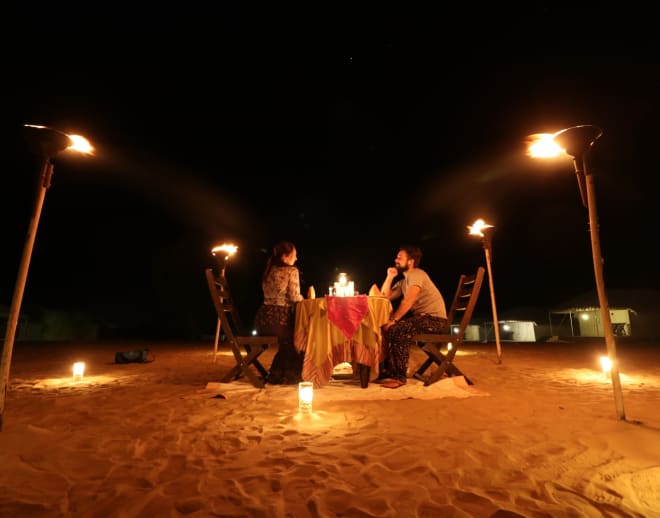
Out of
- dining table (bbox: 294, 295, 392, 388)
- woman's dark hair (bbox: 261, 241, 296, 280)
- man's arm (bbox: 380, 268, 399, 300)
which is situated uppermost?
woman's dark hair (bbox: 261, 241, 296, 280)

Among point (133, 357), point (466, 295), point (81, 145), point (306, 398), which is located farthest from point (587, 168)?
point (133, 357)

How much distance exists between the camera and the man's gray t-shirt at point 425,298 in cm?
443

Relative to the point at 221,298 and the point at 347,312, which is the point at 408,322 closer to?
the point at 347,312

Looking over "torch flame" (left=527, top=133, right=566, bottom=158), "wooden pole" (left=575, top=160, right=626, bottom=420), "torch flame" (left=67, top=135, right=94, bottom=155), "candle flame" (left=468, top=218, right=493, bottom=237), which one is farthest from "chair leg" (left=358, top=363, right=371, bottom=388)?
"candle flame" (left=468, top=218, right=493, bottom=237)

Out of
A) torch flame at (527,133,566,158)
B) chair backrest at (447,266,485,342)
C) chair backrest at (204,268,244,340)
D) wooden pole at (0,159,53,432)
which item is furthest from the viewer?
chair backrest at (447,266,485,342)

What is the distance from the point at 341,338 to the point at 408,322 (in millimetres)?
876

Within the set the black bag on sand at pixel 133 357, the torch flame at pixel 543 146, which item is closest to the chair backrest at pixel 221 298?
the torch flame at pixel 543 146

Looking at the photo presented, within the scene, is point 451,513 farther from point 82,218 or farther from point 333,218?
point 82,218

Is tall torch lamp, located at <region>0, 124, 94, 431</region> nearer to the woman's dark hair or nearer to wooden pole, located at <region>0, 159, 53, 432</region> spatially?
wooden pole, located at <region>0, 159, 53, 432</region>

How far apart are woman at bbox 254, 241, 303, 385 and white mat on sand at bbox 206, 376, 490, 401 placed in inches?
9.7

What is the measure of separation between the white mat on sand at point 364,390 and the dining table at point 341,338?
0.63 ft

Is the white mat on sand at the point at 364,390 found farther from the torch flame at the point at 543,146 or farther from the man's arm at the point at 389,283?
the torch flame at the point at 543,146

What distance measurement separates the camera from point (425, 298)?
4.46 meters

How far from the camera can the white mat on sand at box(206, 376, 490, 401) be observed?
3732 mm
